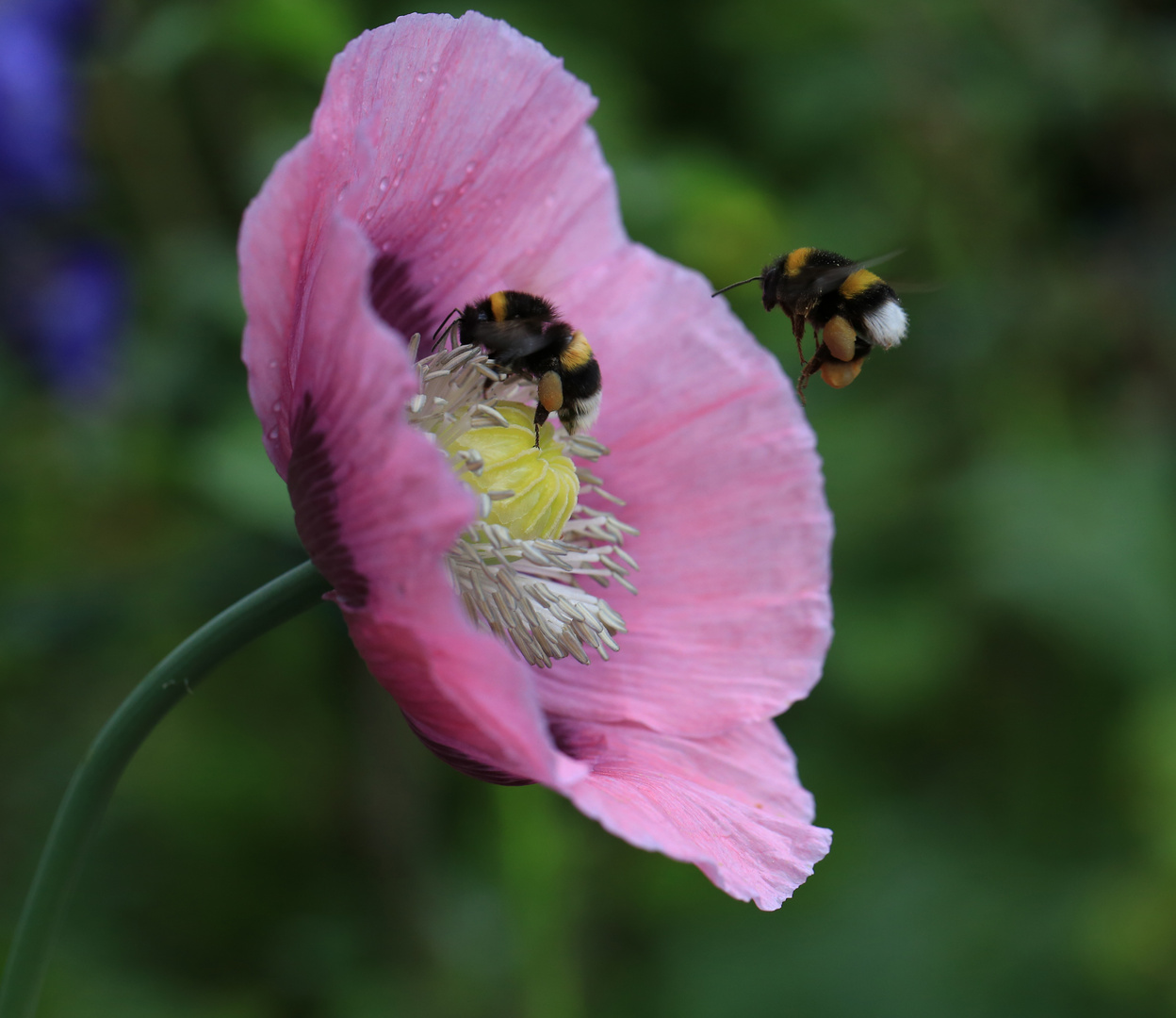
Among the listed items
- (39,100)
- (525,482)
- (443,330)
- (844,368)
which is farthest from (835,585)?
(39,100)

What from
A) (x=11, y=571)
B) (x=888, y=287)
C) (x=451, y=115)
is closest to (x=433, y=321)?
(x=451, y=115)

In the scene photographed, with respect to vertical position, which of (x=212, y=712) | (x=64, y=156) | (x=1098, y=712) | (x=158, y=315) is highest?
(x=64, y=156)

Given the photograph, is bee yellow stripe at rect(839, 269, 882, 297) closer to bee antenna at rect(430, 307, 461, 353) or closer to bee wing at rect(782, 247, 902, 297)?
bee wing at rect(782, 247, 902, 297)

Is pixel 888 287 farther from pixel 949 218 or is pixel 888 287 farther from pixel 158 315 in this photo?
pixel 949 218

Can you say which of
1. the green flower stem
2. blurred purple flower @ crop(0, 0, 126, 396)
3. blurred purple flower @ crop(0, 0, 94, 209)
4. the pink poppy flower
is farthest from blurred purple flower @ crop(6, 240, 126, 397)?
the green flower stem

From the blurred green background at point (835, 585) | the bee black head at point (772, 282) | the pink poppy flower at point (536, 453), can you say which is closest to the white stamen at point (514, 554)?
the pink poppy flower at point (536, 453)

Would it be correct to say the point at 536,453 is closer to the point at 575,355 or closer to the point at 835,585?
the point at 575,355

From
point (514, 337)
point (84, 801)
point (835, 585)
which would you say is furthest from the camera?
point (835, 585)
